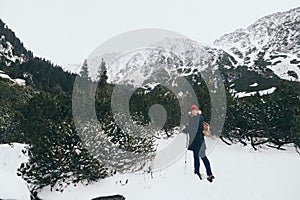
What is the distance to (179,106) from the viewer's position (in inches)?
991

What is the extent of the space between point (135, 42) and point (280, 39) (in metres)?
182

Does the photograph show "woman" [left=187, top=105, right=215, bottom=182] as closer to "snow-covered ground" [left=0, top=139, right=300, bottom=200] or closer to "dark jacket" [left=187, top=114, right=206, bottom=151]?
"dark jacket" [left=187, top=114, right=206, bottom=151]

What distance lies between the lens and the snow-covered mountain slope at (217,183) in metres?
12.3

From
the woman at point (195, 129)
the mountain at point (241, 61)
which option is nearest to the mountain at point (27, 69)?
the mountain at point (241, 61)

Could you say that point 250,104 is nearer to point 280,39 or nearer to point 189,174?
point 189,174

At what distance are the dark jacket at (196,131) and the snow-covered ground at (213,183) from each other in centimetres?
320

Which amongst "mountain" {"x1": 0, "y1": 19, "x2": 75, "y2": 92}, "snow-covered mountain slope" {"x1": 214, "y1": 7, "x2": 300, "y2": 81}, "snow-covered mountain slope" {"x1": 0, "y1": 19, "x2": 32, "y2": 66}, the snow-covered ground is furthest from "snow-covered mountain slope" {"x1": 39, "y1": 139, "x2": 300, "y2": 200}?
Result: "snow-covered mountain slope" {"x1": 214, "y1": 7, "x2": 300, "y2": 81}

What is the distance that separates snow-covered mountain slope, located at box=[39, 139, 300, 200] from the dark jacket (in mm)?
3201

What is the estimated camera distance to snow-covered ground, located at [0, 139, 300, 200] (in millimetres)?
12297

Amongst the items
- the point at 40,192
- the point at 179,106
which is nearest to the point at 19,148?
the point at 40,192

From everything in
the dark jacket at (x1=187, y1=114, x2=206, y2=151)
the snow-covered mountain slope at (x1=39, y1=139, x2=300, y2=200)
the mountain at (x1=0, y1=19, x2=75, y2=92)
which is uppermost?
the mountain at (x1=0, y1=19, x2=75, y2=92)

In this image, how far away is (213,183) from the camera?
12.9 meters

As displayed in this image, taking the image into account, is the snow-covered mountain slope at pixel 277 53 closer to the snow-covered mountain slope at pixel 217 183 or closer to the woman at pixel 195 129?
the snow-covered mountain slope at pixel 217 183

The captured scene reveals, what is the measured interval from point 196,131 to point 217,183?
177 inches
